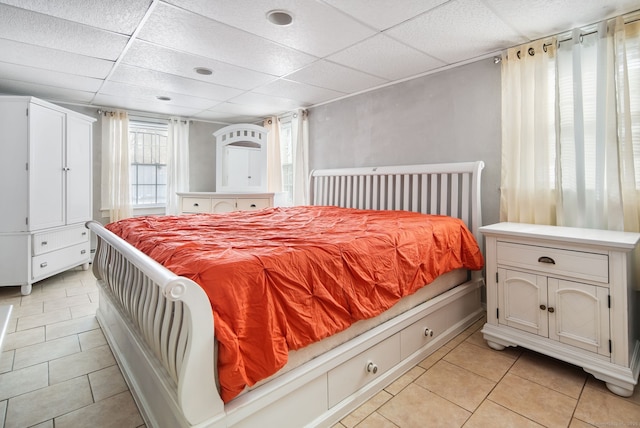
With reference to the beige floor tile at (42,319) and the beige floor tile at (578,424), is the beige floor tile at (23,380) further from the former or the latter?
the beige floor tile at (578,424)

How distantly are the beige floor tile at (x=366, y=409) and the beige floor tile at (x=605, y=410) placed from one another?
3.11ft

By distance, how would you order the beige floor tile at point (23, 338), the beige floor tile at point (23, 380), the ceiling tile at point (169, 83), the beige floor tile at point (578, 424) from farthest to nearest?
the ceiling tile at point (169, 83) < the beige floor tile at point (23, 338) < the beige floor tile at point (23, 380) < the beige floor tile at point (578, 424)

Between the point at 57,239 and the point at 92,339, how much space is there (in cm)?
213

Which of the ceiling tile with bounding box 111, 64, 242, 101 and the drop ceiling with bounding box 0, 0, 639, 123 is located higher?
the ceiling tile with bounding box 111, 64, 242, 101

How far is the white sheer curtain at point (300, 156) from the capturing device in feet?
16.1

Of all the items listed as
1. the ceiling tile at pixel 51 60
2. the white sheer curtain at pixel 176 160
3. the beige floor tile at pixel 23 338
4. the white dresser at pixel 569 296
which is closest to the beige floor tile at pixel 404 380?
the white dresser at pixel 569 296

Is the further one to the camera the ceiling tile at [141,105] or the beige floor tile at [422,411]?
the ceiling tile at [141,105]

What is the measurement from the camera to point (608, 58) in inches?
88.0

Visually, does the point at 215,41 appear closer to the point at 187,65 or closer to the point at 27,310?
the point at 187,65

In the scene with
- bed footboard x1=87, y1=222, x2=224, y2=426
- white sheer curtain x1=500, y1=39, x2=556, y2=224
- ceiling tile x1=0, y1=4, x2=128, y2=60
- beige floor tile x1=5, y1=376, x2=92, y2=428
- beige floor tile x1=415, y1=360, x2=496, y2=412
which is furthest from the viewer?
white sheer curtain x1=500, y1=39, x2=556, y2=224

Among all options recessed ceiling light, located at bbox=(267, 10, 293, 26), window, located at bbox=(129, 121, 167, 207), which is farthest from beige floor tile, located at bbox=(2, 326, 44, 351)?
window, located at bbox=(129, 121, 167, 207)

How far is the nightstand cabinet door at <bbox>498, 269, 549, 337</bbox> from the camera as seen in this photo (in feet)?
6.81

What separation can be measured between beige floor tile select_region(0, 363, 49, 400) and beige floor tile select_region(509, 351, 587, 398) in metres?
2.91

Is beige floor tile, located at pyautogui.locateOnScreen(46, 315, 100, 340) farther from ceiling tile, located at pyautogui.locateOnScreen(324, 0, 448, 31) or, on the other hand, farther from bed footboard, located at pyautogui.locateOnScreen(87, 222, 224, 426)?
ceiling tile, located at pyautogui.locateOnScreen(324, 0, 448, 31)
